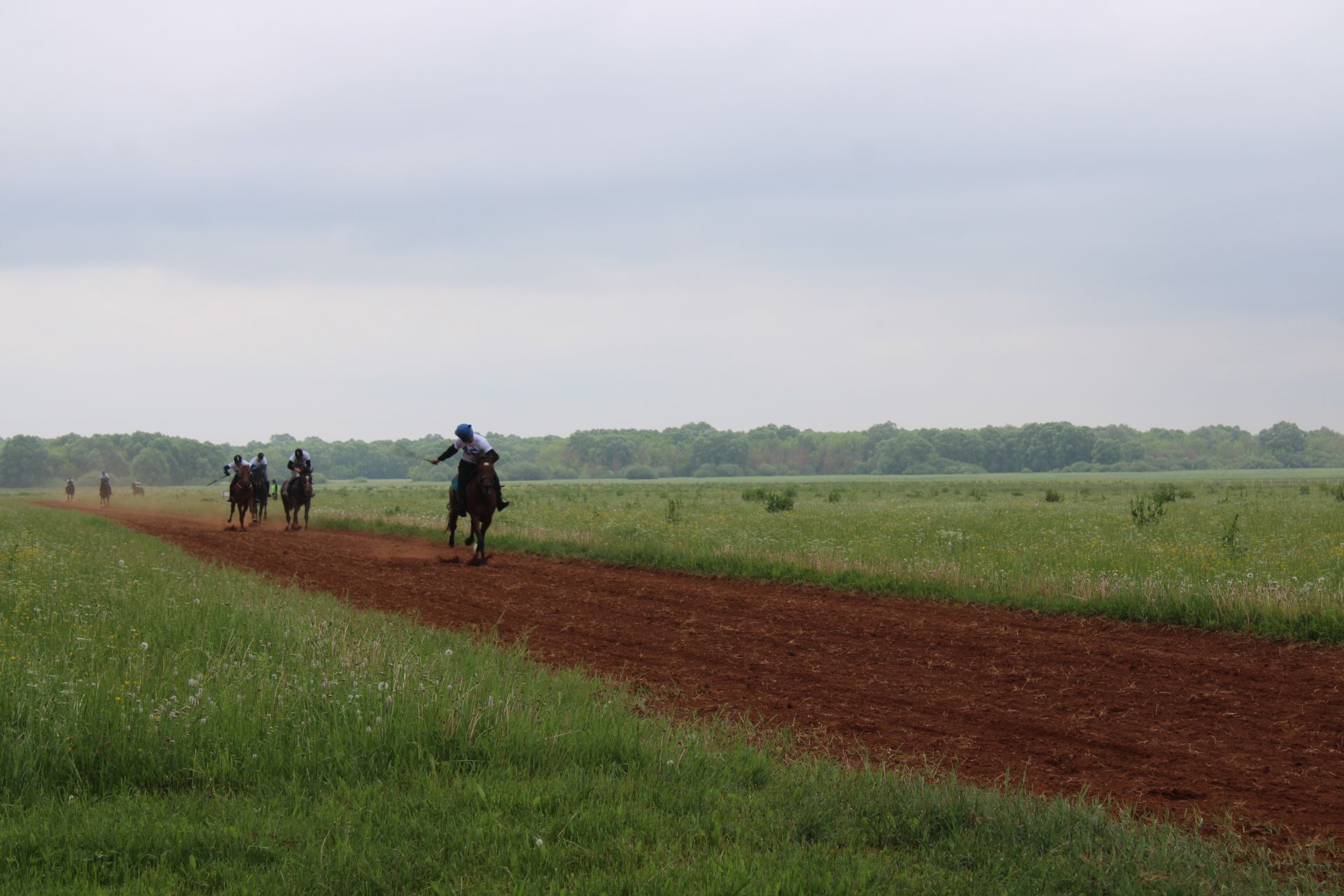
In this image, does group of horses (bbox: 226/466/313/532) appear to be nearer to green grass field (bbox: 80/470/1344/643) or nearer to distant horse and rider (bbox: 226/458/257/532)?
distant horse and rider (bbox: 226/458/257/532)

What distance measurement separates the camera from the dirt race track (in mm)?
6578

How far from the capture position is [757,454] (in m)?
180

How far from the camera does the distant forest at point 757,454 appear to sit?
14488cm

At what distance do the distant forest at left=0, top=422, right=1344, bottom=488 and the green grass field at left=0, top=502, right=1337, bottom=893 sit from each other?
12852 cm

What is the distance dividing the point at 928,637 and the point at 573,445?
15031 centimetres

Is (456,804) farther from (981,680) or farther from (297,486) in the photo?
(297,486)

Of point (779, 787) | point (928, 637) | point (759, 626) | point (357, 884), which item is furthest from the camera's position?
point (759, 626)

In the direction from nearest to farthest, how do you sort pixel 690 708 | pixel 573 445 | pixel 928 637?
pixel 690 708 < pixel 928 637 < pixel 573 445

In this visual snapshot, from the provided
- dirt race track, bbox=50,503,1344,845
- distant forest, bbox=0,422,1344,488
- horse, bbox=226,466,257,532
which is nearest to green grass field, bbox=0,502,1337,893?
dirt race track, bbox=50,503,1344,845

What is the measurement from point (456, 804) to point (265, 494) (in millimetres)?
30572

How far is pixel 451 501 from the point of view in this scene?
810 inches

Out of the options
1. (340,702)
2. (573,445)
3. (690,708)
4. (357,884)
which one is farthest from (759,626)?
(573,445)

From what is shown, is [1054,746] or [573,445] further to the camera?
[573,445]

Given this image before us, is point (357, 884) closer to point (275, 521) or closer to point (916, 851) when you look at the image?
point (916, 851)
